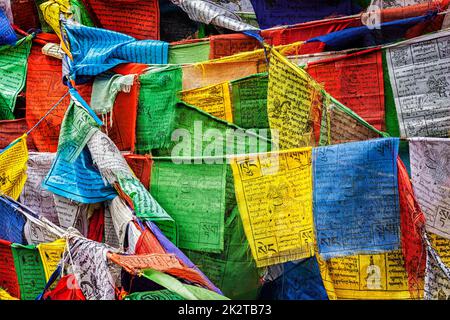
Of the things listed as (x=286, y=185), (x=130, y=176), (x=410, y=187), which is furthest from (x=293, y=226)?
(x=130, y=176)

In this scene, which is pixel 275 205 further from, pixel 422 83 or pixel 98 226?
pixel 98 226

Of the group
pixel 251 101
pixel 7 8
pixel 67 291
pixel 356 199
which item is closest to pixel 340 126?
pixel 356 199

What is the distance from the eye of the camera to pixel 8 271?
3.25m

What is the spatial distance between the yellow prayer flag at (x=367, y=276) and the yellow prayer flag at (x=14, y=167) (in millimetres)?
1381

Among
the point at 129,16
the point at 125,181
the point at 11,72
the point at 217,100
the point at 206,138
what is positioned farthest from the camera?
the point at 11,72

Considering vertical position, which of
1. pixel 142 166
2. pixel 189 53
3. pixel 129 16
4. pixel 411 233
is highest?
pixel 129 16

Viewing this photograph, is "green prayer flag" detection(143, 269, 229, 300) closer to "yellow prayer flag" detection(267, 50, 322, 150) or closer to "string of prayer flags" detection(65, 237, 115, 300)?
"string of prayer flags" detection(65, 237, 115, 300)

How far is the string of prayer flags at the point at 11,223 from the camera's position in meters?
3.27

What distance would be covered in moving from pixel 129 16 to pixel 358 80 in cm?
130

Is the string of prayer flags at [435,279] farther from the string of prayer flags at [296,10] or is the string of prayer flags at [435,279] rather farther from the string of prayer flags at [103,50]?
the string of prayer flags at [103,50]

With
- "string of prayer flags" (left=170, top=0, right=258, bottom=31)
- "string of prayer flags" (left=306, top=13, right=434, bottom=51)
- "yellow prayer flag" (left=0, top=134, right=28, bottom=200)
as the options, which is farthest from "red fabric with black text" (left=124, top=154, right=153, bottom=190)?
"string of prayer flags" (left=306, top=13, right=434, bottom=51)

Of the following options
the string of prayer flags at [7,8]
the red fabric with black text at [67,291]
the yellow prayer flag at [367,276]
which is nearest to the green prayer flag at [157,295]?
the red fabric with black text at [67,291]

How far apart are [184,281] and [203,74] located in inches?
44.7

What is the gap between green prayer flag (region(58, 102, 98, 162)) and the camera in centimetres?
315
